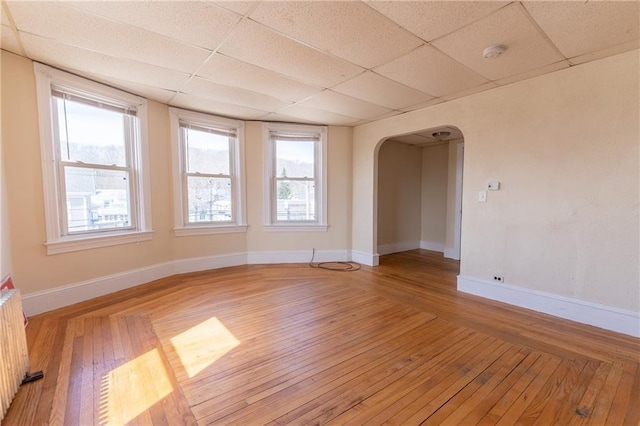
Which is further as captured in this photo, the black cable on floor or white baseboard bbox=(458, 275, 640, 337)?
the black cable on floor

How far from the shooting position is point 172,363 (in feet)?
6.63

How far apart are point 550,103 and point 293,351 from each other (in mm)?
3446

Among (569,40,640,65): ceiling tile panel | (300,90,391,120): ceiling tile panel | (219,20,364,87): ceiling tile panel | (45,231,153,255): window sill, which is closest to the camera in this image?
(219,20,364,87): ceiling tile panel

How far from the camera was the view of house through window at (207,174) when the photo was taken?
4270 millimetres

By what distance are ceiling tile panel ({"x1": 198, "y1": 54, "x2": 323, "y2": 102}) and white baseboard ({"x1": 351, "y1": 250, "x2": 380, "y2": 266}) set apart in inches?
112

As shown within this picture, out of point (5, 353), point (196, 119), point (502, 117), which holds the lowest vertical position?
point (5, 353)

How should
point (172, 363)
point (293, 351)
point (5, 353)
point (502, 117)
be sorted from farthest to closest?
point (502, 117) < point (293, 351) < point (172, 363) < point (5, 353)

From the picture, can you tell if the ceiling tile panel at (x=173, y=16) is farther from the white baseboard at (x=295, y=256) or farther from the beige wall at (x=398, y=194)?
the beige wall at (x=398, y=194)

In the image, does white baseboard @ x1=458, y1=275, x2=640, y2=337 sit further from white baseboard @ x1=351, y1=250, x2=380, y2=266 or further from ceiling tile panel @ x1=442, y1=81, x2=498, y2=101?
ceiling tile panel @ x1=442, y1=81, x2=498, y2=101

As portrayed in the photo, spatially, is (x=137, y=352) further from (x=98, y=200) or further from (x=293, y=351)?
(x=98, y=200)

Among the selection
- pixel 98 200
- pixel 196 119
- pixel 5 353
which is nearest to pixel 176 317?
pixel 5 353

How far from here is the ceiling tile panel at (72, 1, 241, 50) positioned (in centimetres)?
184

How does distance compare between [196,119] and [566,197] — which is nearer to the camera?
[566,197]

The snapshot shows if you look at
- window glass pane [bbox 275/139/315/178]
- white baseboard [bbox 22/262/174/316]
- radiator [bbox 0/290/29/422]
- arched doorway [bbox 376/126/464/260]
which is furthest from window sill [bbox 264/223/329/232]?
radiator [bbox 0/290/29/422]
